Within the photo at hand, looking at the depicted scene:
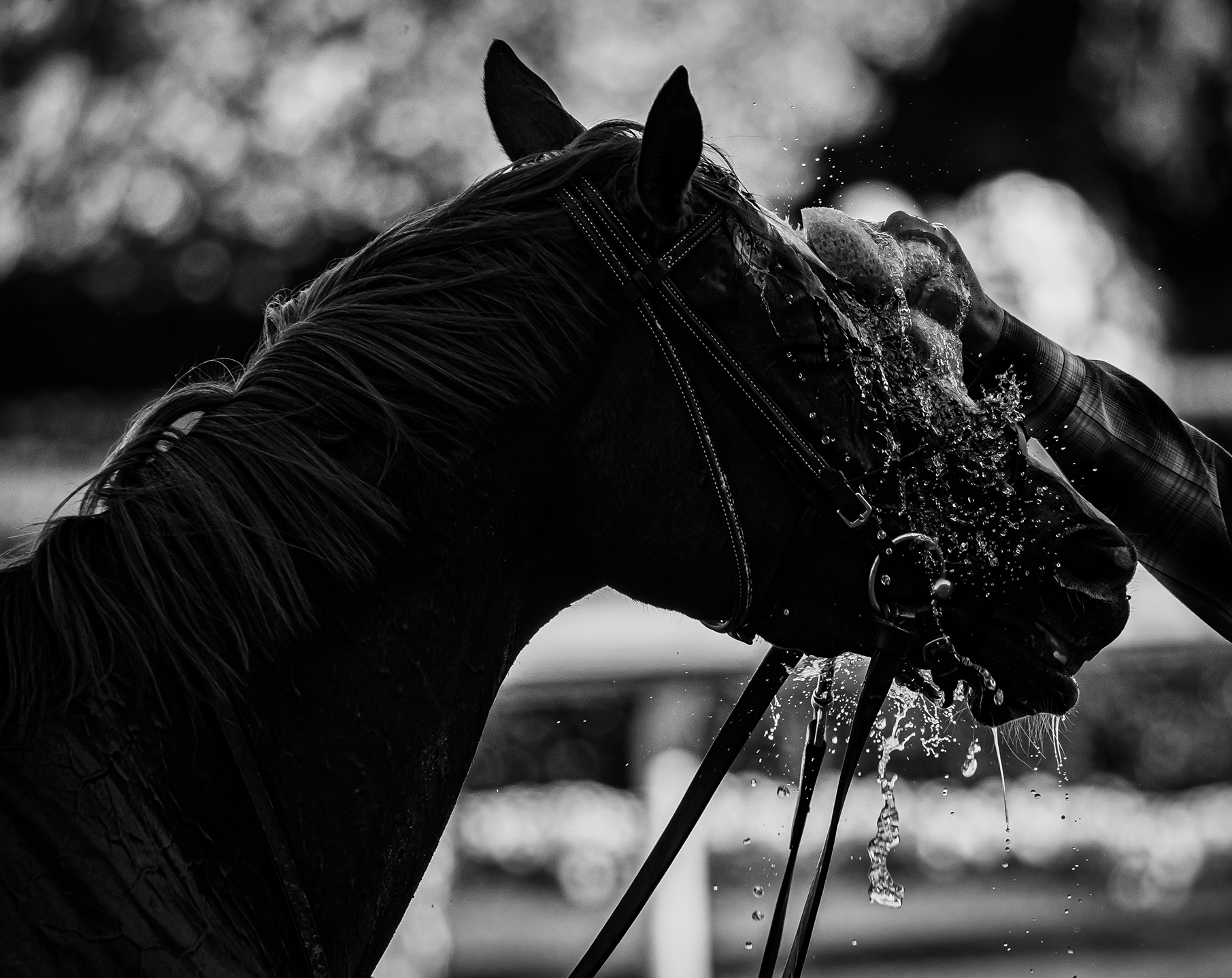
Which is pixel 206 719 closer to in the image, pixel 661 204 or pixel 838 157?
pixel 661 204

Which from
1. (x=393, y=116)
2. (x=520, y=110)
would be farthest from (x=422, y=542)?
(x=393, y=116)

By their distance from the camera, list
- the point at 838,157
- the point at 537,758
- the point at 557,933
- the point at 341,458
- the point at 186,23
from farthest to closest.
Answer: the point at 186,23, the point at 838,157, the point at 537,758, the point at 557,933, the point at 341,458

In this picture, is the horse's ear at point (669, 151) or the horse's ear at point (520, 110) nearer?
the horse's ear at point (669, 151)

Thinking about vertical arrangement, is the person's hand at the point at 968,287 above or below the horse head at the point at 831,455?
above

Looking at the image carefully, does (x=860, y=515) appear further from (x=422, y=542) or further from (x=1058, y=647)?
(x=422, y=542)

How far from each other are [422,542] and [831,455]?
1.69 feet

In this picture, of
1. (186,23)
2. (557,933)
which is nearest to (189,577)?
(557,933)

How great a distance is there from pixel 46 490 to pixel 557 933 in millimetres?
5144

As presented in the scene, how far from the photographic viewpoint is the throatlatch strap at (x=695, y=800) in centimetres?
161

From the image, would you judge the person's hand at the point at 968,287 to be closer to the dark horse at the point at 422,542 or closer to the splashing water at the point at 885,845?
the dark horse at the point at 422,542

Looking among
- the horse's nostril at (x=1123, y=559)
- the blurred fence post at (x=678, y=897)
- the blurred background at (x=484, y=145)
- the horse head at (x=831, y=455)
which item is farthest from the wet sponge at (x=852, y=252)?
the blurred background at (x=484, y=145)

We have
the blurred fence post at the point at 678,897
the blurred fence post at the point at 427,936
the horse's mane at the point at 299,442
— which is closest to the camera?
the horse's mane at the point at 299,442

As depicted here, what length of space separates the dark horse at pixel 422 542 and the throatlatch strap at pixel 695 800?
0.17 m

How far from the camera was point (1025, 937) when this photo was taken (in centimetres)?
679
